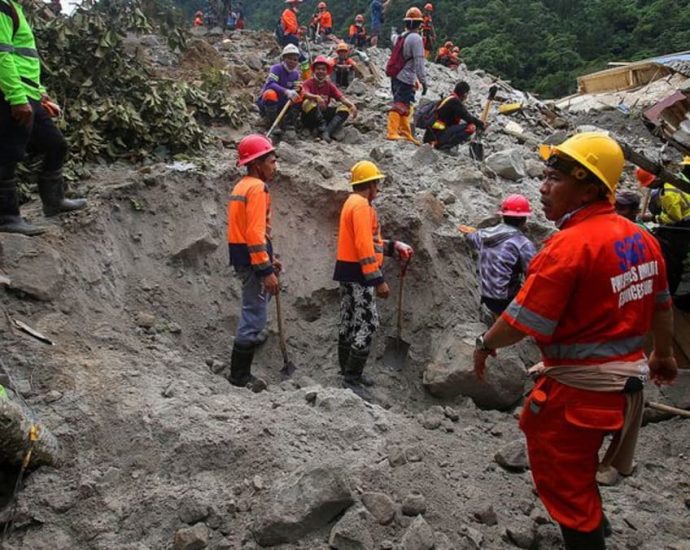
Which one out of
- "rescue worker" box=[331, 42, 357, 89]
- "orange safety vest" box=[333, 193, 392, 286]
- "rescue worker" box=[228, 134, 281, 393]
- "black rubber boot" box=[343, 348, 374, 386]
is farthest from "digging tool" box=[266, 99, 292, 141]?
"rescue worker" box=[331, 42, 357, 89]

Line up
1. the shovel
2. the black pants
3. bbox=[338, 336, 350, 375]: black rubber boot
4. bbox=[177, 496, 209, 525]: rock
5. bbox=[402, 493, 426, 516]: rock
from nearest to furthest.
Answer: bbox=[177, 496, 209, 525]: rock
bbox=[402, 493, 426, 516]: rock
the black pants
bbox=[338, 336, 350, 375]: black rubber boot
the shovel

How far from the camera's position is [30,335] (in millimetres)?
3697

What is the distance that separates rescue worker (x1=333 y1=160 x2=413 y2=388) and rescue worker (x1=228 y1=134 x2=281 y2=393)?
2.21 feet

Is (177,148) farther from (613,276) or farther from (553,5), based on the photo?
(553,5)

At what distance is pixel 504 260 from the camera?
4.81 meters

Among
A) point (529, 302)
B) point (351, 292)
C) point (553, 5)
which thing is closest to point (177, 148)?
point (351, 292)

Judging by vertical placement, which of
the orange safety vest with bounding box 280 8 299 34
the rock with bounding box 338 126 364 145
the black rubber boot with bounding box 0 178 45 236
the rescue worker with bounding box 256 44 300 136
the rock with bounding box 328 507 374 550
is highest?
the orange safety vest with bounding box 280 8 299 34

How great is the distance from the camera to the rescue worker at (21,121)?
3878 mm

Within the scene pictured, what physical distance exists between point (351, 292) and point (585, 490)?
298cm

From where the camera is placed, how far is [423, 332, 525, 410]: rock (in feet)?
16.0

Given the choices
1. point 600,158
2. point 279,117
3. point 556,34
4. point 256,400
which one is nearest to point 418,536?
point 256,400

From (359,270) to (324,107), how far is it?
4.41m

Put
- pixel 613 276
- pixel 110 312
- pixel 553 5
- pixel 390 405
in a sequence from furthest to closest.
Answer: pixel 553 5 < pixel 390 405 < pixel 110 312 < pixel 613 276

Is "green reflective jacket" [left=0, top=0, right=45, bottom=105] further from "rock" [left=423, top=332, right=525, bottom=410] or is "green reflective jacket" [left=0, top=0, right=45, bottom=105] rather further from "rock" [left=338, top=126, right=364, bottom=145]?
"rock" [left=338, top=126, right=364, bottom=145]
